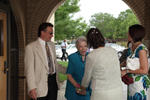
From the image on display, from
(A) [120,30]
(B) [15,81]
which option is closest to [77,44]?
(B) [15,81]

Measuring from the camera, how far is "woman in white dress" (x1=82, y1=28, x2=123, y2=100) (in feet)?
6.98

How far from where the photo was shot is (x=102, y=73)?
84.0 inches

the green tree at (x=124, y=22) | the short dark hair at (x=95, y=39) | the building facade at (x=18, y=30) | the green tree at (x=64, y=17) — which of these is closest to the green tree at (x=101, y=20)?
the green tree at (x=124, y=22)

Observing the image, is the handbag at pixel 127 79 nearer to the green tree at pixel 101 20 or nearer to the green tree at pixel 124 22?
the green tree at pixel 124 22

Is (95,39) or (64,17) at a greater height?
(64,17)

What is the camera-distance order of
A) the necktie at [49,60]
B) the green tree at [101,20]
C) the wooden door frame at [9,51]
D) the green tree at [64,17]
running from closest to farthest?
the necktie at [49,60]
the wooden door frame at [9,51]
the green tree at [64,17]
the green tree at [101,20]

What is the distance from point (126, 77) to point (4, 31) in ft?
9.01

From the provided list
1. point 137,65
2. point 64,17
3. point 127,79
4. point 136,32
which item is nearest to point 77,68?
point 127,79

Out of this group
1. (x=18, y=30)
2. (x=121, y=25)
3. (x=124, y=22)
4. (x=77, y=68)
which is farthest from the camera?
(x=124, y=22)

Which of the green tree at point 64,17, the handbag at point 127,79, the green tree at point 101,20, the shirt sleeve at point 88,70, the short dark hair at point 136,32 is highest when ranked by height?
the green tree at point 101,20

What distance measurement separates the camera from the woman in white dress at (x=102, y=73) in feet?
6.98

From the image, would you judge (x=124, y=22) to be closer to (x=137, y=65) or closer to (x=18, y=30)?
(x=18, y=30)

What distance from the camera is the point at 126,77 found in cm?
273

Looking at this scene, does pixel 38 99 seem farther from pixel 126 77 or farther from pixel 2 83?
pixel 2 83
